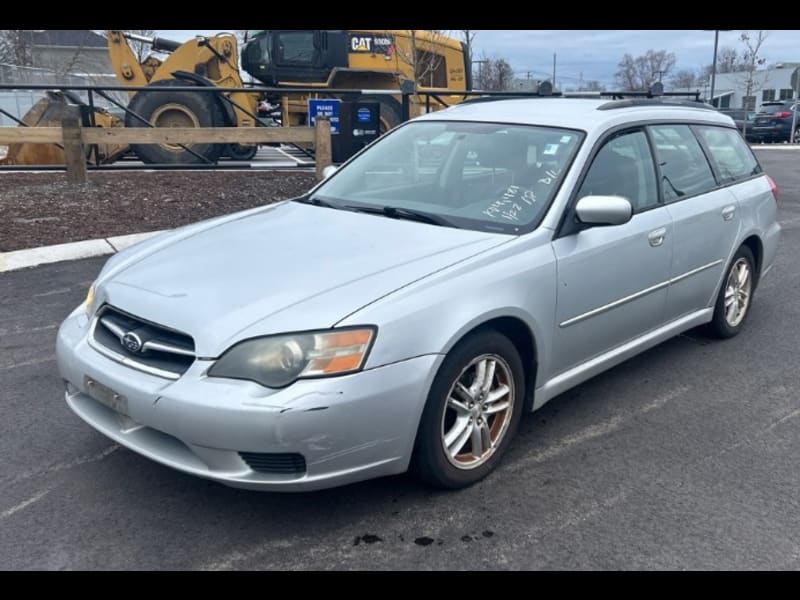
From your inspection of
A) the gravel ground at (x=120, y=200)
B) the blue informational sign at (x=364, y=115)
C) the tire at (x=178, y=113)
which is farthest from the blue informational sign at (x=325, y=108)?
the gravel ground at (x=120, y=200)

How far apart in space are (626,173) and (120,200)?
280 inches

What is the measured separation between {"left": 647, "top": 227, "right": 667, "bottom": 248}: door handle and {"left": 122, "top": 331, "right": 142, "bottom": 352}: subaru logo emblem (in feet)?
8.95

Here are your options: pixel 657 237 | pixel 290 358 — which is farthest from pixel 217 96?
pixel 290 358

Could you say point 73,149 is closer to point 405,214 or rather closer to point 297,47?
point 297,47

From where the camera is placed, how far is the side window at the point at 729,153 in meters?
5.04

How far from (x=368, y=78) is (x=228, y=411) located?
14326 mm

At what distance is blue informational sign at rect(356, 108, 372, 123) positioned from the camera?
12.7 m

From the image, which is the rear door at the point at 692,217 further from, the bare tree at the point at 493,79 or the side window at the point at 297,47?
the bare tree at the point at 493,79

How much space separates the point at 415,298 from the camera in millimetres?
2936

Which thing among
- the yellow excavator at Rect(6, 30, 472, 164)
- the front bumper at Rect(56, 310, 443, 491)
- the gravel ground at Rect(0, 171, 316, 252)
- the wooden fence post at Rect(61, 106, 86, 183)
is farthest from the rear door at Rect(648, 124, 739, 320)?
the yellow excavator at Rect(6, 30, 472, 164)

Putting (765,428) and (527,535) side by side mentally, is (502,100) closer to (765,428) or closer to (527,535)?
(765,428)

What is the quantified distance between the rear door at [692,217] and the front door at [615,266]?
138 millimetres

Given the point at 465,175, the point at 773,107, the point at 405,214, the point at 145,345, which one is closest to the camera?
the point at 145,345
